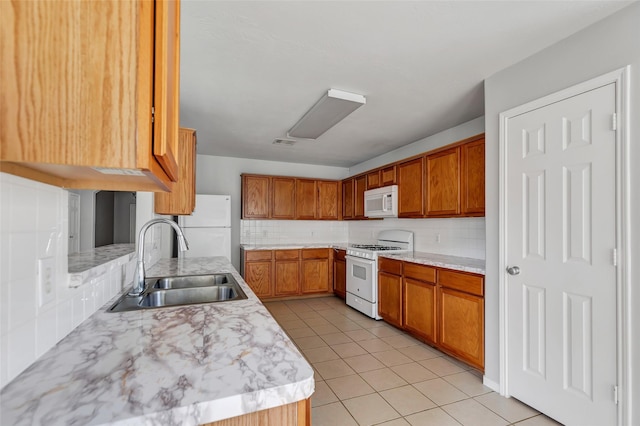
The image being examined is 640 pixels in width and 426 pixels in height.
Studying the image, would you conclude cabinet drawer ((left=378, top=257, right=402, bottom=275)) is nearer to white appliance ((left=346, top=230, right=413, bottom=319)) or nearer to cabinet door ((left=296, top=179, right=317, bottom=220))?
white appliance ((left=346, top=230, right=413, bottom=319))

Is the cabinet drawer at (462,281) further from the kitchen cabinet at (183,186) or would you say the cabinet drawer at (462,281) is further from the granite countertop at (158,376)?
the kitchen cabinet at (183,186)

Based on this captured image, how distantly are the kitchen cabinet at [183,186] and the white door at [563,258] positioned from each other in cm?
264

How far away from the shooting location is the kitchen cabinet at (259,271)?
473 cm

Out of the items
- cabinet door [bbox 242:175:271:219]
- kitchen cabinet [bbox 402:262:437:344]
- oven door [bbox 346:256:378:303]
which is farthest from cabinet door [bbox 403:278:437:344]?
cabinet door [bbox 242:175:271:219]

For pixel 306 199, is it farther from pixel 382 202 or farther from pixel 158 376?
pixel 158 376

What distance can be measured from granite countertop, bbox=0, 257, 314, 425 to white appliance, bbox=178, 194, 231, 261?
3359 millimetres

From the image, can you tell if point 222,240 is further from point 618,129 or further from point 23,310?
point 618,129

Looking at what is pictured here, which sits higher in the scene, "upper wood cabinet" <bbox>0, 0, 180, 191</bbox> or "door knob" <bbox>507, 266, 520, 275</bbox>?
"upper wood cabinet" <bbox>0, 0, 180, 191</bbox>

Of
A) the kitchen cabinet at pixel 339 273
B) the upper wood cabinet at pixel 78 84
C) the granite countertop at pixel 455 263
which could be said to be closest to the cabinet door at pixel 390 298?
the granite countertop at pixel 455 263

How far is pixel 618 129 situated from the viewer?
1.60m

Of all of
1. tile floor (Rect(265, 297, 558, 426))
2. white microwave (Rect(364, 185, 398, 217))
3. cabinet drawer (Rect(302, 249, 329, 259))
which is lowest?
tile floor (Rect(265, 297, 558, 426))

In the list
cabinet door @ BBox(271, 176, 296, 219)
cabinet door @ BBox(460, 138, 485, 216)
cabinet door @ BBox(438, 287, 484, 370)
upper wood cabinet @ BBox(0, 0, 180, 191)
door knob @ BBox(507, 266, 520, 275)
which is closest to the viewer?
upper wood cabinet @ BBox(0, 0, 180, 191)

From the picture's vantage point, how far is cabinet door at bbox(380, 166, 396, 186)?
13.3 feet

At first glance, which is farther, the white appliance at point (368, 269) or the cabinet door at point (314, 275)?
the cabinet door at point (314, 275)
